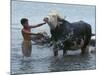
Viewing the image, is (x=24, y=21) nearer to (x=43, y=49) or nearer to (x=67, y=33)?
(x=43, y=49)

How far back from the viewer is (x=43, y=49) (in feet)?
8.87

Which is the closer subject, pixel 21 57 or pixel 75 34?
pixel 21 57

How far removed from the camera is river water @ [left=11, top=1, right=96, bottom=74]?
258 centimetres

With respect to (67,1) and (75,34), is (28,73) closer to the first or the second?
(75,34)

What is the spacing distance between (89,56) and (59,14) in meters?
0.69

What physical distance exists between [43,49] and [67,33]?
0.38 m

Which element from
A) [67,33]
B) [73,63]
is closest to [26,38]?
[67,33]

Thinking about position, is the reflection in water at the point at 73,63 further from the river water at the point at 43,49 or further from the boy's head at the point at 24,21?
the boy's head at the point at 24,21

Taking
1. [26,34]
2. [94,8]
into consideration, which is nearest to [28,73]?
[26,34]

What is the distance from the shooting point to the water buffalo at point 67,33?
9.09 feet

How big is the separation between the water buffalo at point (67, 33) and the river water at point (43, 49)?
2.3 inches

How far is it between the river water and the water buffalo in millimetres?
59

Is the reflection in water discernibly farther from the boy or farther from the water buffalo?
the boy

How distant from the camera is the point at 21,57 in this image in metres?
2.60
